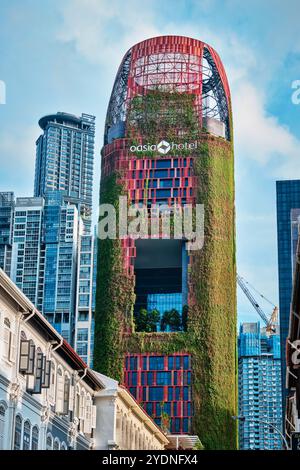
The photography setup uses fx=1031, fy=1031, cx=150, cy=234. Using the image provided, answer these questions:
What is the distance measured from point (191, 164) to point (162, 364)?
81.9 feet

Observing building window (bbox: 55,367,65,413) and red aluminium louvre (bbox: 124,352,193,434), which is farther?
red aluminium louvre (bbox: 124,352,193,434)

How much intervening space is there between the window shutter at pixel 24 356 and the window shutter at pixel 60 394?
6.38 metres

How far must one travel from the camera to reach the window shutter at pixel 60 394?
162 feet

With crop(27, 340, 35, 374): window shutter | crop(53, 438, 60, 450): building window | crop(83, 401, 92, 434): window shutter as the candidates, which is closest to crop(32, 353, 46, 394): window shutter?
crop(27, 340, 35, 374): window shutter

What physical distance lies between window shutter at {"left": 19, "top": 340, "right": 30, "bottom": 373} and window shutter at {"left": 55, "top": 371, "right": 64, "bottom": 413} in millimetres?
6381

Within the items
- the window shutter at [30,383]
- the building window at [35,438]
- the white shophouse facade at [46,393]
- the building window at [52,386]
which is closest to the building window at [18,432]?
the white shophouse facade at [46,393]

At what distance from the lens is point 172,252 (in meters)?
130

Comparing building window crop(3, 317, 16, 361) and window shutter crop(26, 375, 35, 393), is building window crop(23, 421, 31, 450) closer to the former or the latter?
window shutter crop(26, 375, 35, 393)

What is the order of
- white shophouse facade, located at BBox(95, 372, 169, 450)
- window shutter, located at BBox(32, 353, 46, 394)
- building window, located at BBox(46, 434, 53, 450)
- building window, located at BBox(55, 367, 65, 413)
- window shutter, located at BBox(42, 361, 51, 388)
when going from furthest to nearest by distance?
white shophouse facade, located at BBox(95, 372, 169, 450) < building window, located at BBox(55, 367, 65, 413) < building window, located at BBox(46, 434, 53, 450) < window shutter, located at BBox(42, 361, 51, 388) < window shutter, located at BBox(32, 353, 46, 394)

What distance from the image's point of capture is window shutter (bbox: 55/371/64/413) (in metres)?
49.2

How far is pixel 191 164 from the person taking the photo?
126 m

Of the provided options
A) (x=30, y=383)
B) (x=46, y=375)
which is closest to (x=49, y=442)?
(x=46, y=375)
